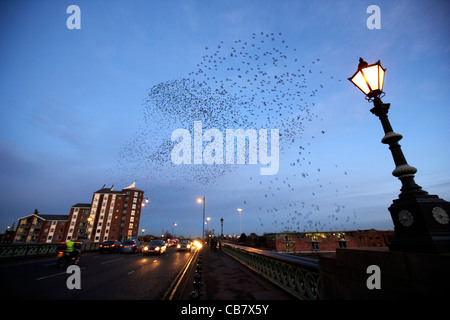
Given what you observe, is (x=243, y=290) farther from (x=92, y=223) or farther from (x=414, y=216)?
(x=92, y=223)

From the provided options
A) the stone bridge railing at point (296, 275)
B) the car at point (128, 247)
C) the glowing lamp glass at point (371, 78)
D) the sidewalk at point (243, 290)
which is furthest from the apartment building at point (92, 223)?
the glowing lamp glass at point (371, 78)

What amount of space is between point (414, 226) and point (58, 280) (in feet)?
41.3

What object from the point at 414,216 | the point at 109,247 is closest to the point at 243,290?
the point at 414,216

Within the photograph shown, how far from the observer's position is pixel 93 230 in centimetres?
8600

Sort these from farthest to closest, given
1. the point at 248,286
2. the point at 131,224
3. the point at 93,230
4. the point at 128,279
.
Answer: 1. the point at 131,224
2. the point at 93,230
3. the point at 128,279
4. the point at 248,286

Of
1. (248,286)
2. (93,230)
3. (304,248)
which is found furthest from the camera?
(93,230)

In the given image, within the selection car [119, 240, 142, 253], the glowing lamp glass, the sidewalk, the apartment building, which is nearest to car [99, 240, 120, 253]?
car [119, 240, 142, 253]

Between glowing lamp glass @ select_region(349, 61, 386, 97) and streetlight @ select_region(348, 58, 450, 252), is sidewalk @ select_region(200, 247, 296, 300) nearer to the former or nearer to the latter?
streetlight @ select_region(348, 58, 450, 252)

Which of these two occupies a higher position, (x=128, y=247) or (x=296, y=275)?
(x=296, y=275)

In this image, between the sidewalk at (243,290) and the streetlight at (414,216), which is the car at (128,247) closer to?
the sidewalk at (243,290)

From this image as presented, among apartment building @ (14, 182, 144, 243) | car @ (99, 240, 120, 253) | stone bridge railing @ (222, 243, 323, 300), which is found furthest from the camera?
apartment building @ (14, 182, 144, 243)
